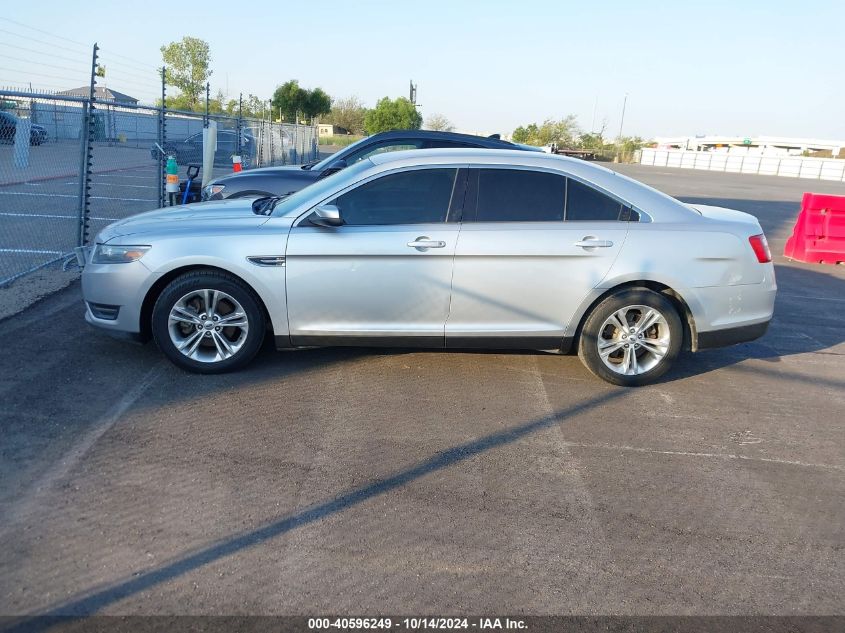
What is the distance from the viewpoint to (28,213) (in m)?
11.9

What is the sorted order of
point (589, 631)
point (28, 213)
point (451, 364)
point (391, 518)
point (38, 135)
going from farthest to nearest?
point (28, 213) → point (38, 135) → point (451, 364) → point (391, 518) → point (589, 631)

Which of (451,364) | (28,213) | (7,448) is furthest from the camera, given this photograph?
(28,213)

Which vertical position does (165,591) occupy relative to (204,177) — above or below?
below

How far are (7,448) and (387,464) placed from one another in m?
2.14

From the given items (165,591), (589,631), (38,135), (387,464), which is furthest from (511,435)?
(38,135)

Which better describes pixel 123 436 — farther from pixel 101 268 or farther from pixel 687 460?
pixel 687 460

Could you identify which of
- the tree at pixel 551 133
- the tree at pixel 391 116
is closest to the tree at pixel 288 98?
the tree at pixel 391 116

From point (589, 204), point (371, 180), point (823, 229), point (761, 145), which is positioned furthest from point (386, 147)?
point (761, 145)

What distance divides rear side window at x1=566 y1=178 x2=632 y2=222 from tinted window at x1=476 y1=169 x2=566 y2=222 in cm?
7

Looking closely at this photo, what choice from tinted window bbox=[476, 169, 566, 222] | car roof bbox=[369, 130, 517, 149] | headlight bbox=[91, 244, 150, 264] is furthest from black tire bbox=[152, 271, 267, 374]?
car roof bbox=[369, 130, 517, 149]

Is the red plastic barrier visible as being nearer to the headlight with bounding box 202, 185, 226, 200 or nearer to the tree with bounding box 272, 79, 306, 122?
the headlight with bounding box 202, 185, 226, 200

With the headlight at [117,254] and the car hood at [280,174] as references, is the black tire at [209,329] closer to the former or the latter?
the headlight at [117,254]

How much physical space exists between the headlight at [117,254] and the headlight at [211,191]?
4131mm

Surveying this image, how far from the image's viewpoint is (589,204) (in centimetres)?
548
